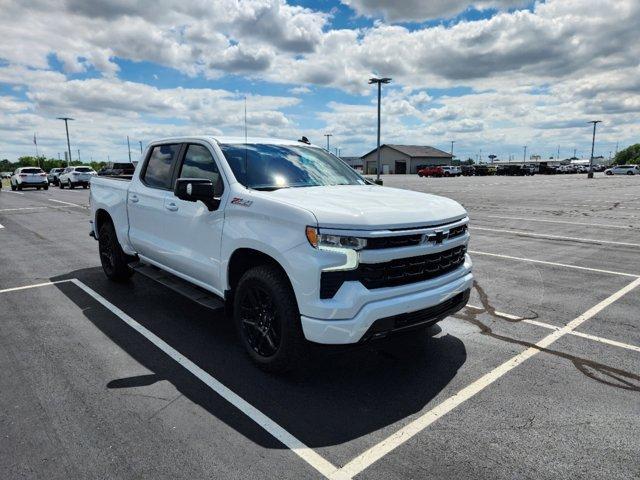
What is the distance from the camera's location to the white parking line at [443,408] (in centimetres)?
275

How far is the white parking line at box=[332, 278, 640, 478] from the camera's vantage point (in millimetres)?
2748

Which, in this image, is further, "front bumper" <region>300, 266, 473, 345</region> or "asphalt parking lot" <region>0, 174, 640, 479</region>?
"front bumper" <region>300, 266, 473, 345</region>

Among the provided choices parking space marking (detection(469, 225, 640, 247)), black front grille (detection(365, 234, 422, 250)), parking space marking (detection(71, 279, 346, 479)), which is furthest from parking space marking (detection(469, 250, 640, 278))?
parking space marking (detection(71, 279, 346, 479))

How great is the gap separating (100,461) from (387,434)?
1772mm

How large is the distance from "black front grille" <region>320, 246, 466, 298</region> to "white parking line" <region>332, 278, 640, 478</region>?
0.92 metres

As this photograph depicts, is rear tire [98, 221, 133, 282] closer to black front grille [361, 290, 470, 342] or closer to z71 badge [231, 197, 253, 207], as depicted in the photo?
z71 badge [231, 197, 253, 207]

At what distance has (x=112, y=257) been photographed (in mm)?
6648

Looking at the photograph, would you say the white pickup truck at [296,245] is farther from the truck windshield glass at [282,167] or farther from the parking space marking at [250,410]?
the parking space marking at [250,410]

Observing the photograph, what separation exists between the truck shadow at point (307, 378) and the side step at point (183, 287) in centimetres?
44

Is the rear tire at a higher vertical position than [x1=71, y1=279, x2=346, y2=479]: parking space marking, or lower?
higher

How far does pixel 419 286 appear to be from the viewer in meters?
3.54

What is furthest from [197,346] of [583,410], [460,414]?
[583,410]

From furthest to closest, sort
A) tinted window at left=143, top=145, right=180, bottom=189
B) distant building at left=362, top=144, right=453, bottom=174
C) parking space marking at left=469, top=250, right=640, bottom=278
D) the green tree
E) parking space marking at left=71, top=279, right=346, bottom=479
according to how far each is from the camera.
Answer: the green tree
distant building at left=362, top=144, right=453, bottom=174
parking space marking at left=469, top=250, right=640, bottom=278
tinted window at left=143, top=145, right=180, bottom=189
parking space marking at left=71, top=279, right=346, bottom=479

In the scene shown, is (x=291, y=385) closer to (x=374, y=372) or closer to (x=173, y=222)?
(x=374, y=372)
